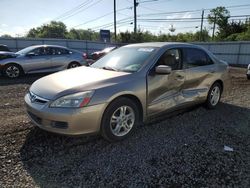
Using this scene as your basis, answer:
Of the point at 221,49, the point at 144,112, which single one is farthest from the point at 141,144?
the point at 221,49

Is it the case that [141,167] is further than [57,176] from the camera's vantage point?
Yes

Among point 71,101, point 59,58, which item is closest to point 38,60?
point 59,58

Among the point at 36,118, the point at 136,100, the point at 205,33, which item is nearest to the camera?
the point at 36,118

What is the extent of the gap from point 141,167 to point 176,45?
2698 mm

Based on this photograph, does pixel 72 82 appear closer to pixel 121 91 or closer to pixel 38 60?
pixel 121 91

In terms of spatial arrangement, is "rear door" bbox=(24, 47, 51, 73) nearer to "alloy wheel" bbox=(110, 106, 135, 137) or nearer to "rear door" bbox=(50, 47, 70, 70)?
"rear door" bbox=(50, 47, 70, 70)

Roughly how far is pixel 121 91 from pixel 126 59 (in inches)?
42.5

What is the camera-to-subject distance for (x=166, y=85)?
13.7ft

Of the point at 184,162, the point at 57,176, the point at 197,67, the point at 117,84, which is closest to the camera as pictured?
the point at 57,176

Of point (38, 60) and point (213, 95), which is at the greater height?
point (38, 60)

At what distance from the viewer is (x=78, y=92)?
3188 millimetres

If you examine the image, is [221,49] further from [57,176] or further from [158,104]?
[57,176]

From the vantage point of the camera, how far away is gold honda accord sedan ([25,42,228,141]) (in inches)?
125

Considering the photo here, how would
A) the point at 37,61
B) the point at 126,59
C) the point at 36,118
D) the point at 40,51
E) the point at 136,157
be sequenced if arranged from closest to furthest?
1. the point at 136,157
2. the point at 36,118
3. the point at 126,59
4. the point at 37,61
5. the point at 40,51
